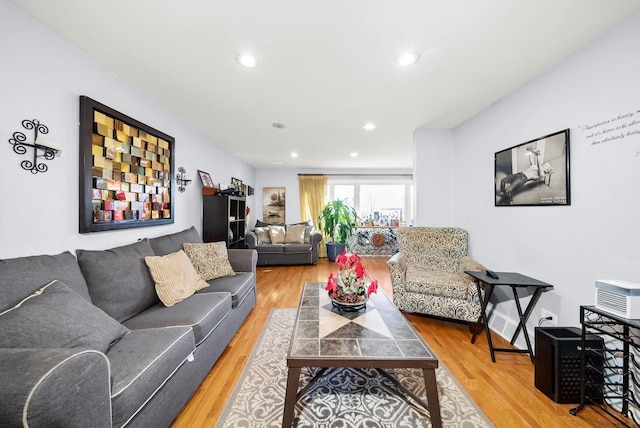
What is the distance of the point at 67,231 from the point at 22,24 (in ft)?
4.07

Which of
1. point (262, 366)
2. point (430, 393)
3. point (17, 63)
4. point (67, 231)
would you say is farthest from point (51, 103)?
point (430, 393)

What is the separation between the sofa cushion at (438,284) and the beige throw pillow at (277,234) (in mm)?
3363

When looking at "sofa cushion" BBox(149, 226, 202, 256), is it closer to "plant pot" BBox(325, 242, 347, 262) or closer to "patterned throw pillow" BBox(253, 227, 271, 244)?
"patterned throw pillow" BBox(253, 227, 271, 244)

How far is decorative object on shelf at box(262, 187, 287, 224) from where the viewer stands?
21.3ft

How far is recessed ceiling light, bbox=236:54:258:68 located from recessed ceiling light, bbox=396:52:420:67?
1.07 metres

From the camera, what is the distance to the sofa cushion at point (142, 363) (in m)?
1.01

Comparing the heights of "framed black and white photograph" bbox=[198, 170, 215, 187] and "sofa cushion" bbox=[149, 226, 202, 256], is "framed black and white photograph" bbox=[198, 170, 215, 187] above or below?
above

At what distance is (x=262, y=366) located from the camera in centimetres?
190

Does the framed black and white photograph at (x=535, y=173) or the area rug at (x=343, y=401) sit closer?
the area rug at (x=343, y=401)

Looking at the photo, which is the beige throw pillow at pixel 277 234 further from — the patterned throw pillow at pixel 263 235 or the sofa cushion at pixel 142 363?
the sofa cushion at pixel 142 363

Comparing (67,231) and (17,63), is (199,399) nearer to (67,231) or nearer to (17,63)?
(67,231)

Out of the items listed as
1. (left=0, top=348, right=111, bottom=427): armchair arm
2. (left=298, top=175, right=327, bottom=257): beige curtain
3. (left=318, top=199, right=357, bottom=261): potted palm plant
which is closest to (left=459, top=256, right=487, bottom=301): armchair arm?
(left=0, top=348, right=111, bottom=427): armchair arm

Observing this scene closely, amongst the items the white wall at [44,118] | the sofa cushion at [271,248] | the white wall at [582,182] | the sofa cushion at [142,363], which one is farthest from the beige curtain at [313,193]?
the sofa cushion at [142,363]

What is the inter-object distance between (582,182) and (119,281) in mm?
3335
